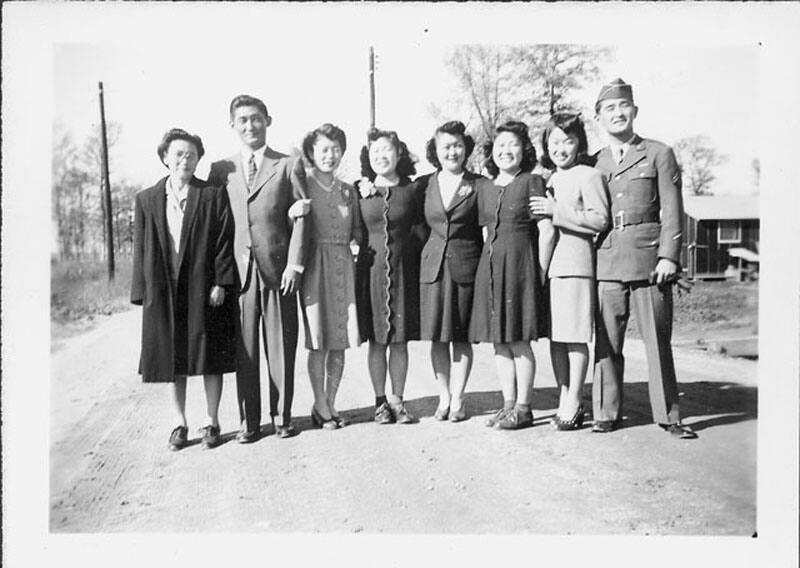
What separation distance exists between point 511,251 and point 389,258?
2.24 ft

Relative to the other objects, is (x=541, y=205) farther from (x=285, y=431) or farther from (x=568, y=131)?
(x=285, y=431)

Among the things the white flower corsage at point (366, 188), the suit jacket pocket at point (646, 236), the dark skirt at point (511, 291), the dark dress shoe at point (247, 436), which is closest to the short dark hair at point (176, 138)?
the white flower corsage at point (366, 188)

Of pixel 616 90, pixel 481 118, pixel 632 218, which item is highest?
pixel 616 90

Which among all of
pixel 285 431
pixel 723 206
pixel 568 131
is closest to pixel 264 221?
pixel 285 431

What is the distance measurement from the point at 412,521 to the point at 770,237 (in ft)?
8.35

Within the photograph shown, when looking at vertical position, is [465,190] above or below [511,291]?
above

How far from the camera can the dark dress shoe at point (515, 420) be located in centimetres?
484

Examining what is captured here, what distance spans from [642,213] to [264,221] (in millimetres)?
2101

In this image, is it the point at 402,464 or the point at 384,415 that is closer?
the point at 402,464

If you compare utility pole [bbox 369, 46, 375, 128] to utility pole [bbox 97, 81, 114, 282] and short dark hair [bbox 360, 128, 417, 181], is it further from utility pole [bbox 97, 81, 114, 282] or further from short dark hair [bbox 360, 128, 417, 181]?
utility pole [bbox 97, 81, 114, 282]

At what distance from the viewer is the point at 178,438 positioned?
480cm

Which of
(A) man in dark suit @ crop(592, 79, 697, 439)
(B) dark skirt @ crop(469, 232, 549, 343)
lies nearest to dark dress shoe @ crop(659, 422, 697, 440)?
(A) man in dark suit @ crop(592, 79, 697, 439)

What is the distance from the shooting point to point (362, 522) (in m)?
4.64

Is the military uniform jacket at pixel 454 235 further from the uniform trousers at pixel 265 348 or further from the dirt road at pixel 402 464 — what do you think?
the uniform trousers at pixel 265 348
